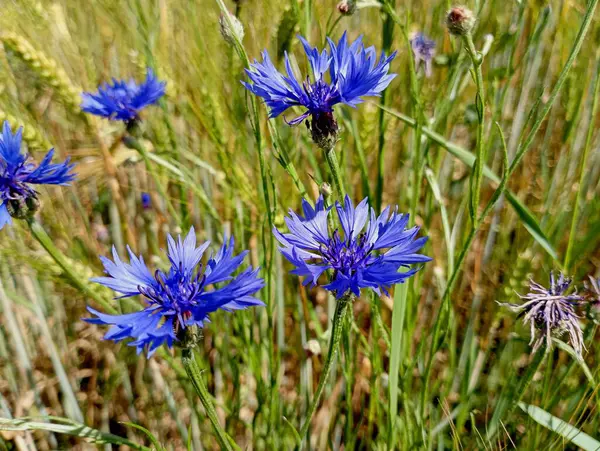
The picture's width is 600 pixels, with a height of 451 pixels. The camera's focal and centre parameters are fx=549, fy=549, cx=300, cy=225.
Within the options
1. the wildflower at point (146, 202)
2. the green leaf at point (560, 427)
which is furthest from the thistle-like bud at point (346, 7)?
the wildflower at point (146, 202)

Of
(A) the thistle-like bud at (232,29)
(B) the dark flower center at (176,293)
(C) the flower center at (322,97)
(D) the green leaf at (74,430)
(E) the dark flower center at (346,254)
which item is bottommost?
(D) the green leaf at (74,430)

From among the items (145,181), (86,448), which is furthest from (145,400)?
(145,181)

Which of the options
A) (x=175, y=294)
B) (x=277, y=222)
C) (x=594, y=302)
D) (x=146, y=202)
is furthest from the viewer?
(x=146, y=202)

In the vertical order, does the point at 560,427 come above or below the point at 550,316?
below

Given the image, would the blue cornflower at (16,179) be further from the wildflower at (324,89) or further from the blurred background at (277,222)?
the wildflower at (324,89)

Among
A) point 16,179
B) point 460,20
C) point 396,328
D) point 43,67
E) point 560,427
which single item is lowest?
point 560,427

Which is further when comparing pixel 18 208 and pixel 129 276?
pixel 18 208

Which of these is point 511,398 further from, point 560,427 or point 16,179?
point 16,179

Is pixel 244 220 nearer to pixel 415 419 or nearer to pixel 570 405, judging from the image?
pixel 415 419

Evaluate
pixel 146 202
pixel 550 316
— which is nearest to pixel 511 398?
pixel 550 316
